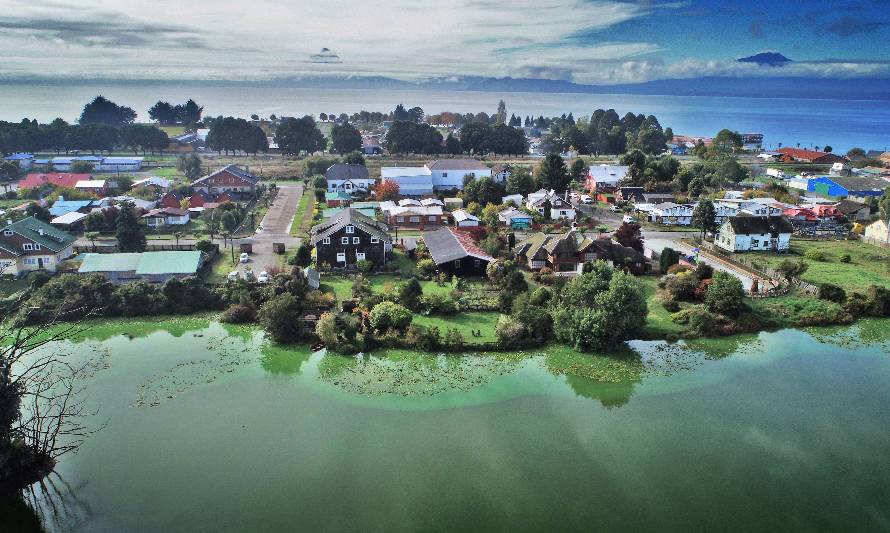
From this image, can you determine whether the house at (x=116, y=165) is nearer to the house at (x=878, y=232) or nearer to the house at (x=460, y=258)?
the house at (x=460, y=258)

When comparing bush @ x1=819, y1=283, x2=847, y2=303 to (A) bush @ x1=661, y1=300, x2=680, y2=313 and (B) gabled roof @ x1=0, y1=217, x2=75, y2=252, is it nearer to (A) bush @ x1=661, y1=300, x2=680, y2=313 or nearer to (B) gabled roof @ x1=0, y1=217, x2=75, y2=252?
(A) bush @ x1=661, y1=300, x2=680, y2=313

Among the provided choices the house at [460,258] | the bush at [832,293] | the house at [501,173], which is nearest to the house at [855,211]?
the bush at [832,293]

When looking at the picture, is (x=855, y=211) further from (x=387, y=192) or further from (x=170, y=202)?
(x=170, y=202)

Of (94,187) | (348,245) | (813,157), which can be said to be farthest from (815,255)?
(94,187)

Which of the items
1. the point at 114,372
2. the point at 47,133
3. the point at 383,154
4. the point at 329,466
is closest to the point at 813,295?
the point at 329,466

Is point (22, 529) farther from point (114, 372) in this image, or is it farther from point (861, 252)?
point (861, 252)

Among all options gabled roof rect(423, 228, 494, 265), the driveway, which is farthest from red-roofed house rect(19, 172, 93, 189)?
gabled roof rect(423, 228, 494, 265)
